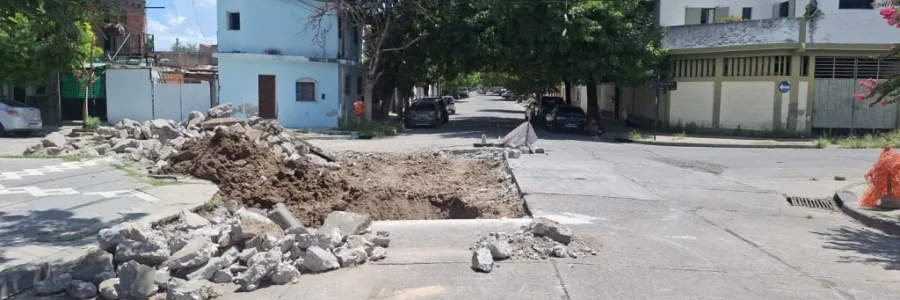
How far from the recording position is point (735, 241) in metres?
9.41

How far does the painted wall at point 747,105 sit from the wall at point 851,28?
266cm

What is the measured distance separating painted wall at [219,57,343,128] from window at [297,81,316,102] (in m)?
0.20

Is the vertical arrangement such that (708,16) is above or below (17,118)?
above

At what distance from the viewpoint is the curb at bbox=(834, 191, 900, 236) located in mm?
10625

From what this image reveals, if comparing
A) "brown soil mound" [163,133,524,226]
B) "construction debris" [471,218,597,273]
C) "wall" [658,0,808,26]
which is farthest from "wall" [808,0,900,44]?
"construction debris" [471,218,597,273]

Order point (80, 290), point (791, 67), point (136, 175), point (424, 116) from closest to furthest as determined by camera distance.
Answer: point (80, 290)
point (136, 175)
point (791, 67)
point (424, 116)

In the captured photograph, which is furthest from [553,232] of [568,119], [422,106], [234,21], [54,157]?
[422,106]

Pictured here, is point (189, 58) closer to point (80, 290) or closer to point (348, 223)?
point (348, 223)

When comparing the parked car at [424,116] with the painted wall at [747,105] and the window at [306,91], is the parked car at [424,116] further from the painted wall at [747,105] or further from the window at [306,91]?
the painted wall at [747,105]

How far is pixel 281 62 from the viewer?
33.3m

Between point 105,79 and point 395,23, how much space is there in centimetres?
1371

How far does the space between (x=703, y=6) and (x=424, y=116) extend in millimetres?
14920

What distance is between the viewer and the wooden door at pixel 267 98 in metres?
33.5

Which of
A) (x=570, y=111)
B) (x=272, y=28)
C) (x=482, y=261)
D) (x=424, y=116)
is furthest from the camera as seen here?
(x=424, y=116)
